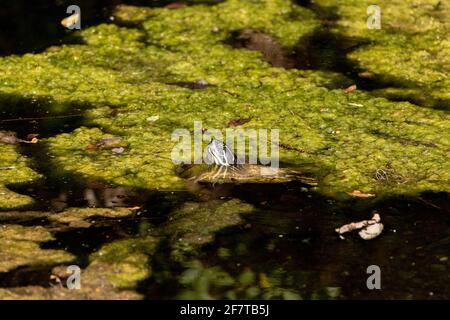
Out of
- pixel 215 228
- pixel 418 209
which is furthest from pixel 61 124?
pixel 418 209

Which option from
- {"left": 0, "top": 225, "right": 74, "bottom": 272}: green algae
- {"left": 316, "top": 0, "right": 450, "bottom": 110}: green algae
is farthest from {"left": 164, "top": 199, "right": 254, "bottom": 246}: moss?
{"left": 316, "top": 0, "right": 450, "bottom": 110}: green algae

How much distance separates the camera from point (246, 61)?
17.5 ft

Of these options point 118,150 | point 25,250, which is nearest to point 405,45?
point 118,150

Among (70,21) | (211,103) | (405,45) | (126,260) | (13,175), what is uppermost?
(70,21)

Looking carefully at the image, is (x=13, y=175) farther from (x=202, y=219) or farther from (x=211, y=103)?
(x=211, y=103)

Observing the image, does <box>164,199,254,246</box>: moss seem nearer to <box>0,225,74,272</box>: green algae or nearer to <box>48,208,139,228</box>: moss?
<box>48,208,139,228</box>: moss

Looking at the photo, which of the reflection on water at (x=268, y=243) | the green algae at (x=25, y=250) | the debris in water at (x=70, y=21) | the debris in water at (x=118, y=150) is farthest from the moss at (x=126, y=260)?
the debris in water at (x=70, y=21)

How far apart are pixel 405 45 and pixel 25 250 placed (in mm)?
2902

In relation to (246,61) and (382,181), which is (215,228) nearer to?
(382,181)

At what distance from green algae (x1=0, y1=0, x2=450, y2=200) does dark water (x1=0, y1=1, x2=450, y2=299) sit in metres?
0.13

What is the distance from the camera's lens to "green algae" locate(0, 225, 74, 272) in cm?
352

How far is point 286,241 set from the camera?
12.0 feet

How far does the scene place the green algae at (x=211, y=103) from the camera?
4219 millimetres

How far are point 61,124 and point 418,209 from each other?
198cm
